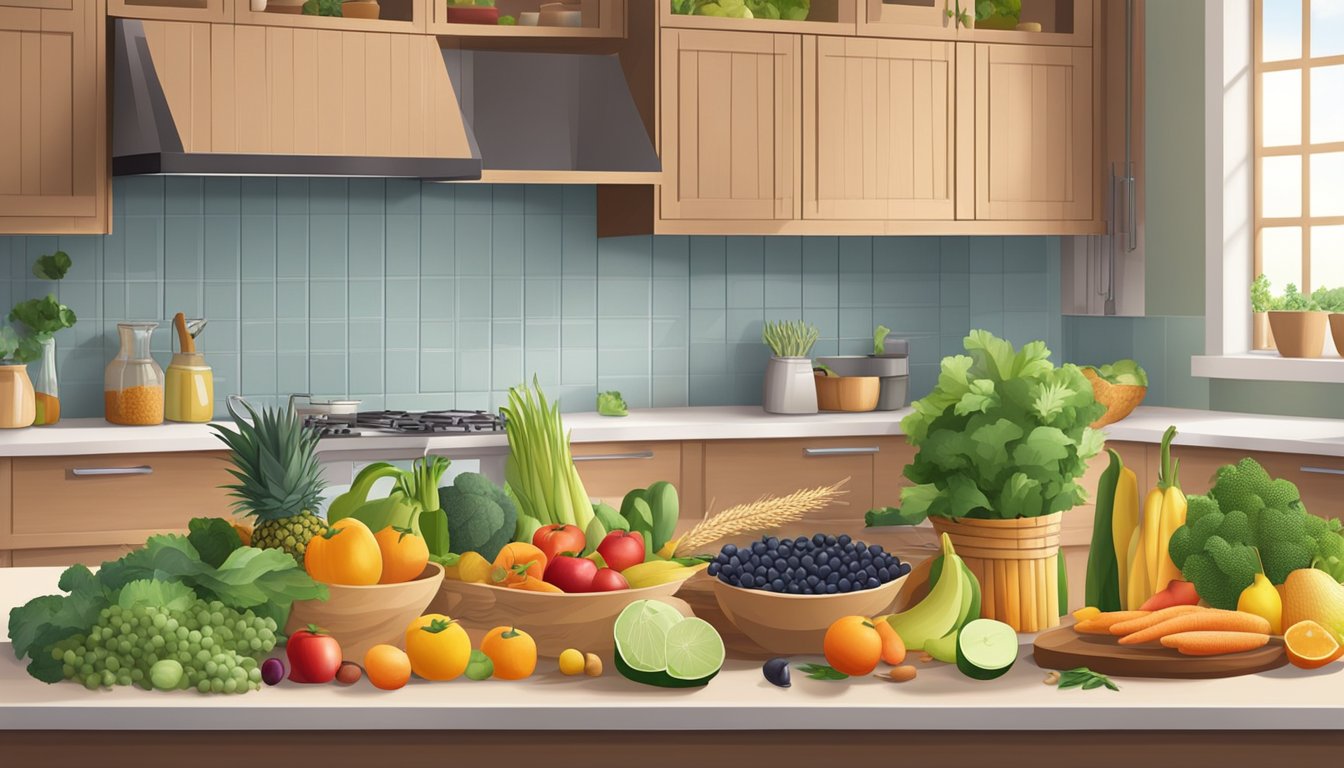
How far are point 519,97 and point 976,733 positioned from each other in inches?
133

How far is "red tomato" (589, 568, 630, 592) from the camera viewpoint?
1872 millimetres

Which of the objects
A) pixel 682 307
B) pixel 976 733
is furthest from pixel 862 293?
pixel 976 733

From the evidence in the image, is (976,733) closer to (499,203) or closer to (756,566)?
(756,566)

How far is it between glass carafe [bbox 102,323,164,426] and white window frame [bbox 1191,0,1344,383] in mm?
3236

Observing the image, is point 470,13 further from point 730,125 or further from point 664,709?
point 664,709

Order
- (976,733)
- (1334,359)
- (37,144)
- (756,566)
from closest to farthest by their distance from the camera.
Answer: (976,733) → (756,566) → (37,144) → (1334,359)

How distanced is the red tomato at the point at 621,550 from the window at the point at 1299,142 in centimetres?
345

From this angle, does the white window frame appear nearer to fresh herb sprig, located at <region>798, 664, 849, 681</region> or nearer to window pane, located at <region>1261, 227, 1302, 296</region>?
window pane, located at <region>1261, 227, 1302, 296</region>

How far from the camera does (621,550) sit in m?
2.02

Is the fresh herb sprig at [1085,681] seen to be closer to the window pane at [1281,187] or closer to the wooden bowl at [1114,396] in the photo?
the wooden bowl at [1114,396]

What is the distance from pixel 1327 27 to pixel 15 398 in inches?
158

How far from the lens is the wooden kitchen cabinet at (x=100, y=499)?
389 cm

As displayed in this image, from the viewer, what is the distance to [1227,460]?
4160mm

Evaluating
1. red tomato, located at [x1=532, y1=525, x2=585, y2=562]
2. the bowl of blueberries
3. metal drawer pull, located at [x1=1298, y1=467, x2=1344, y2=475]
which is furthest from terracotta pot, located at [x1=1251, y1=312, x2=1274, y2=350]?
red tomato, located at [x1=532, y1=525, x2=585, y2=562]
